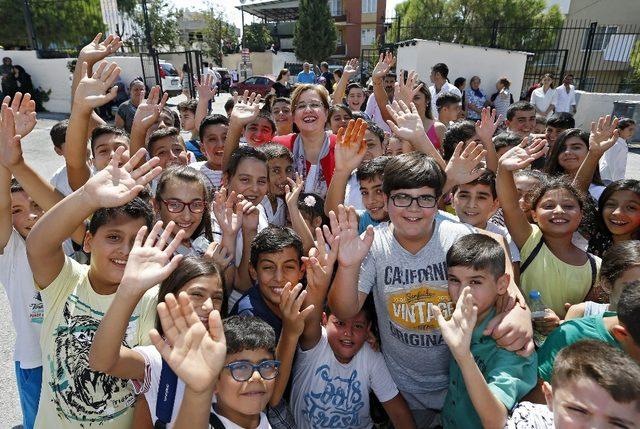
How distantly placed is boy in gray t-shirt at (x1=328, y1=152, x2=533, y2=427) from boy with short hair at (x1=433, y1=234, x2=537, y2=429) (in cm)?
10

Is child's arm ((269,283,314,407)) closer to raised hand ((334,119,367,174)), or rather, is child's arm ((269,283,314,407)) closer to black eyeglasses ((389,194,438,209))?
black eyeglasses ((389,194,438,209))

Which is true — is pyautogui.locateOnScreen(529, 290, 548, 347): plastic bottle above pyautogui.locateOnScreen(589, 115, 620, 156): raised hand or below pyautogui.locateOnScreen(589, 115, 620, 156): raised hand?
below

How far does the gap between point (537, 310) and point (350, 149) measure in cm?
139

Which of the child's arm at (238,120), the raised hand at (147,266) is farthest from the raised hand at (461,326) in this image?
the child's arm at (238,120)

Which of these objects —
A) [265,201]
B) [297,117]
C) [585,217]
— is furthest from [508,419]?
[297,117]

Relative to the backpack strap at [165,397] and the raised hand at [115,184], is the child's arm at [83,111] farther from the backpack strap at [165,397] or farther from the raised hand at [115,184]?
the backpack strap at [165,397]

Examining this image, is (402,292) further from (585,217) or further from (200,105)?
(200,105)

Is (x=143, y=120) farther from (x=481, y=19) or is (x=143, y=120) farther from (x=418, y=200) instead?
(x=481, y=19)

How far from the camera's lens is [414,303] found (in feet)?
6.61

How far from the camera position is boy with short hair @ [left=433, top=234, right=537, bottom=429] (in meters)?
1.59

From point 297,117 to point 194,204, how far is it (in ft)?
5.04

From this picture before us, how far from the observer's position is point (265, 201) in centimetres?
329

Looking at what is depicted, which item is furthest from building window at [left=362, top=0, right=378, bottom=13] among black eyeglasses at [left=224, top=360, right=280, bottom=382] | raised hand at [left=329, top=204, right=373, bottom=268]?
black eyeglasses at [left=224, top=360, right=280, bottom=382]

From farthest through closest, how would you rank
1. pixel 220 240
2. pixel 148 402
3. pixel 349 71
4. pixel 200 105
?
pixel 349 71 → pixel 200 105 → pixel 220 240 → pixel 148 402
